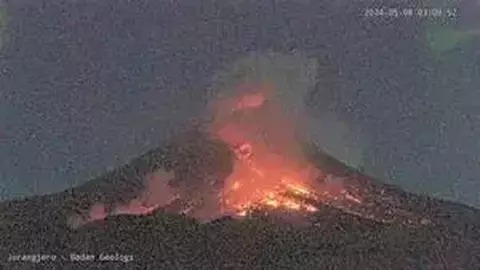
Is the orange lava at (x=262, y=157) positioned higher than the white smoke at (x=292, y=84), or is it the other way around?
the white smoke at (x=292, y=84)

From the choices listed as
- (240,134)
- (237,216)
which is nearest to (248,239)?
(237,216)

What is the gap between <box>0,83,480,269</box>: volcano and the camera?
43.2 inches

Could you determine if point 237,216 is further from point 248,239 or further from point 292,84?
point 292,84

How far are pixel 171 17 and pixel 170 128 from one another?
149 millimetres

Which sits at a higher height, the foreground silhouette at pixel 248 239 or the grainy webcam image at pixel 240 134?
the grainy webcam image at pixel 240 134

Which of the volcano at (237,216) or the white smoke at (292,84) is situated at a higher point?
the white smoke at (292,84)

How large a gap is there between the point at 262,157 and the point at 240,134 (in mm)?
41

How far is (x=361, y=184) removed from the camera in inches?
44.5

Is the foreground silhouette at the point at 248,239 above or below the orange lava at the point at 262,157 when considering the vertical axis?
below

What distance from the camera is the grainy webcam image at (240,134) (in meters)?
1.10

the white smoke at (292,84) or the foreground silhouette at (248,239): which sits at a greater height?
the white smoke at (292,84)

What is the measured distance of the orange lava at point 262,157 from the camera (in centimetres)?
112

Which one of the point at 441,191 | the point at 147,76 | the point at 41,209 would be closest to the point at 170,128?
the point at 147,76

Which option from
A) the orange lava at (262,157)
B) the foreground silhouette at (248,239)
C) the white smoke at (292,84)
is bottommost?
the foreground silhouette at (248,239)
